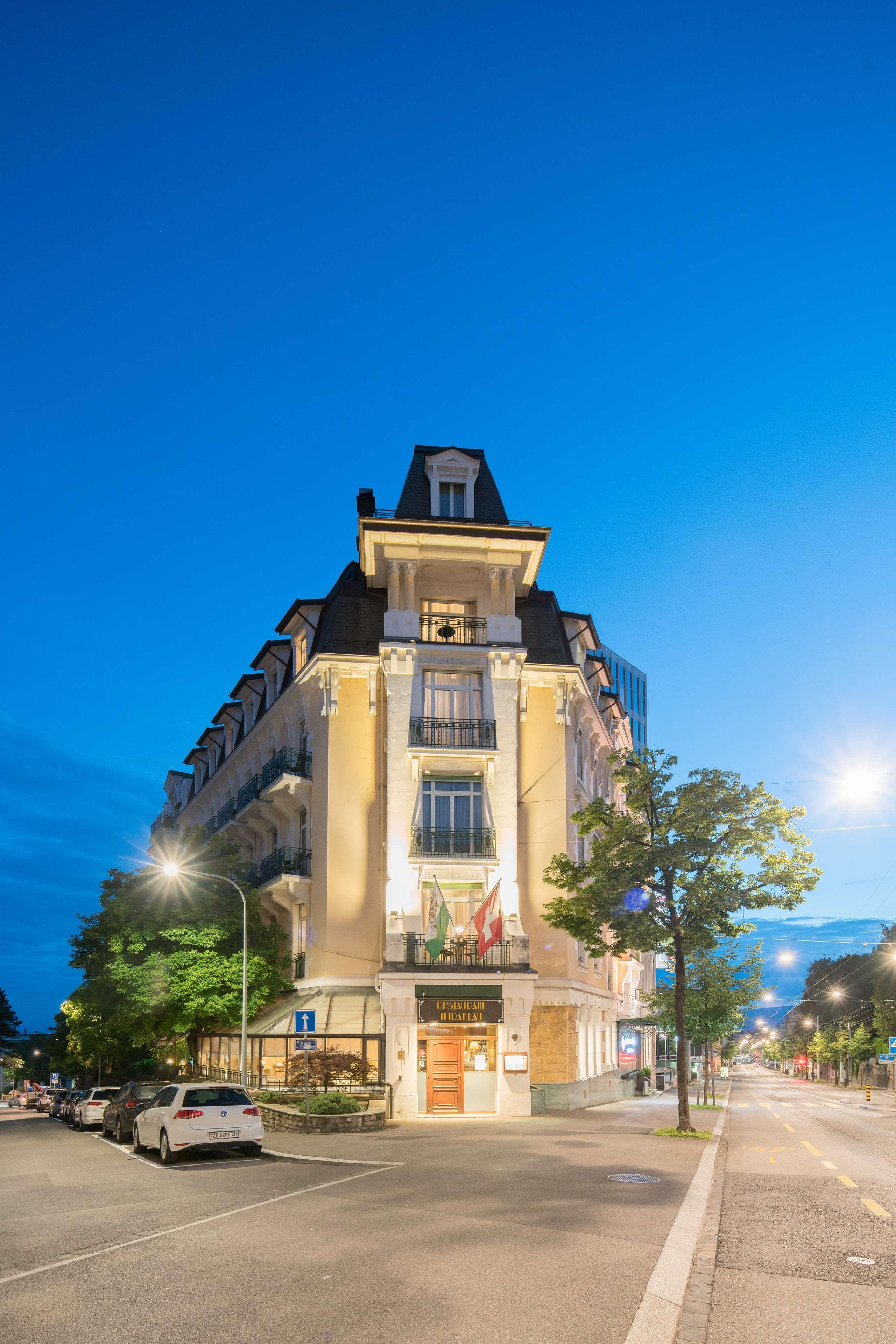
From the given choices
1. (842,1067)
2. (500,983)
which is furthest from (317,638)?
(842,1067)

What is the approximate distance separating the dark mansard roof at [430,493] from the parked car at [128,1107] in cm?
1991

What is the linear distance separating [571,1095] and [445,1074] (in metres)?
5.54

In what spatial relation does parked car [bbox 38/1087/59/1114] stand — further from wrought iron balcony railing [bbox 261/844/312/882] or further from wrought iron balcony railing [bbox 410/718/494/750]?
wrought iron balcony railing [bbox 410/718/494/750]

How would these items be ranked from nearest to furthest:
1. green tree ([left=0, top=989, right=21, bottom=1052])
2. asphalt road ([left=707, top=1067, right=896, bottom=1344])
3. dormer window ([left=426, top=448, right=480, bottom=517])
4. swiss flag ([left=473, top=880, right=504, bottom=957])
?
asphalt road ([left=707, top=1067, right=896, bottom=1344]) → swiss flag ([left=473, top=880, right=504, bottom=957]) → dormer window ([left=426, top=448, right=480, bottom=517]) → green tree ([left=0, top=989, right=21, bottom=1052])

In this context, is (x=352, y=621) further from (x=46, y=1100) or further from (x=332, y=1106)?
(x=46, y=1100)

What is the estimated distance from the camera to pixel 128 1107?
29.7 metres

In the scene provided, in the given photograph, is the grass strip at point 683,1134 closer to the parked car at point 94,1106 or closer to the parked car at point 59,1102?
the parked car at point 94,1106

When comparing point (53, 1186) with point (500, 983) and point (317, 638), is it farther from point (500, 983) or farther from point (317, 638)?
point (317, 638)

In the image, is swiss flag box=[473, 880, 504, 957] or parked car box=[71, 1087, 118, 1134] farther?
parked car box=[71, 1087, 118, 1134]

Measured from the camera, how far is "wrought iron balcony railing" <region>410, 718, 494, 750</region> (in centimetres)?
3759

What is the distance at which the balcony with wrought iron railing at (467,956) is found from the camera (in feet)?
113

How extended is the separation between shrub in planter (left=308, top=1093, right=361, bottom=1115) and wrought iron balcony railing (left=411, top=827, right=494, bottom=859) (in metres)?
9.67

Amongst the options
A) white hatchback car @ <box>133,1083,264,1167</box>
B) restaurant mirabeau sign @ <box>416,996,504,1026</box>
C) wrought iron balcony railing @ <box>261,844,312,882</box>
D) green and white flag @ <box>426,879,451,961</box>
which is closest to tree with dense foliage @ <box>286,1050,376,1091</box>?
restaurant mirabeau sign @ <box>416,996,504,1026</box>

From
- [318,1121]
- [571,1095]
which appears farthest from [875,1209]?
[571,1095]
